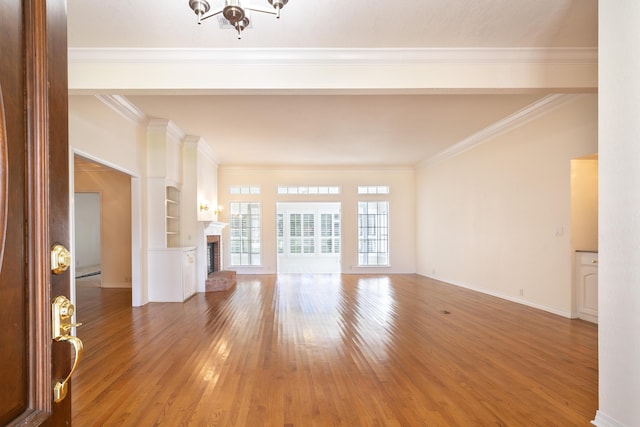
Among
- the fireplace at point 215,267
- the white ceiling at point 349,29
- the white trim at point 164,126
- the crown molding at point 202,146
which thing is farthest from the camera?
the fireplace at point 215,267

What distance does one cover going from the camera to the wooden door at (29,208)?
0.66 m

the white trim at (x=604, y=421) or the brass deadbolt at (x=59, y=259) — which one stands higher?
the brass deadbolt at (x=59, y=259)

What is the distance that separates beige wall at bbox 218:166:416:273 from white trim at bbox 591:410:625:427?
746 centimetres

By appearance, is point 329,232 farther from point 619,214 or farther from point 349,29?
point 619,214

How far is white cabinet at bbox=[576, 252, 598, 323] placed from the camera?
172 inches

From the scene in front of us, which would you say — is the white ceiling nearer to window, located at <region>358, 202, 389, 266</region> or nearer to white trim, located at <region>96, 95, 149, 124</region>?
white trim, located at <region>96, 95, 149, 124</region>

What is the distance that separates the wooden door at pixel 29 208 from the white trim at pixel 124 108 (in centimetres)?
441

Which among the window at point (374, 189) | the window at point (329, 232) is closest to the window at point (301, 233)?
the window at point (329, 232)

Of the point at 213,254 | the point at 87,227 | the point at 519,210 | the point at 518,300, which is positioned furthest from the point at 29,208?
the point at 87,227

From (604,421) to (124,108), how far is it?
6179 millimetres

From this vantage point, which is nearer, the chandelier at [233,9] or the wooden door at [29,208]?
the wooden door at [29,208]

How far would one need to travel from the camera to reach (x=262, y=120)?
552 centimetres

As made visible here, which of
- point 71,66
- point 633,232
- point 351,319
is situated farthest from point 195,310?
point 633,232

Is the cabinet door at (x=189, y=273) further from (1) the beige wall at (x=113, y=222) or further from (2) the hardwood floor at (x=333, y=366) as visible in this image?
(1) the beige wall at (x=113, y=222)
